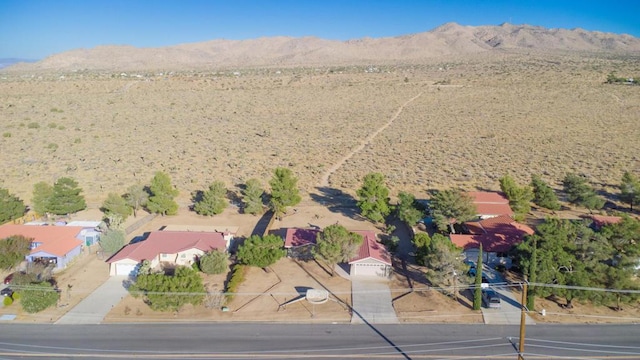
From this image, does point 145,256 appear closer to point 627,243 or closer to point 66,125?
point 627,243

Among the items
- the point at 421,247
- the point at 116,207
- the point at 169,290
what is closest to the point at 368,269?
the point at 421,247

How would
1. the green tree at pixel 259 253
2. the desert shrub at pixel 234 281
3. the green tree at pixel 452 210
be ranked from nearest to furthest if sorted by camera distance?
the desert shrub at pixel 234 281 → the green tree at pixel 259 253 → the green tree at pixel 452 210

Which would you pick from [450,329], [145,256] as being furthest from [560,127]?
[145,256]

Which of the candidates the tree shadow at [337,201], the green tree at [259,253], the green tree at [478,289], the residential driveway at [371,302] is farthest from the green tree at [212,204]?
the green tree at [478,289]

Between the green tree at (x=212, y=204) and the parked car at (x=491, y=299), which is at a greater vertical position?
the green tree at (x=212, y=204)

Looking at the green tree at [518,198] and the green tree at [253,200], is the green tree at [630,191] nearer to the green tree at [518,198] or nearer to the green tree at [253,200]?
the green tree at [518,198]

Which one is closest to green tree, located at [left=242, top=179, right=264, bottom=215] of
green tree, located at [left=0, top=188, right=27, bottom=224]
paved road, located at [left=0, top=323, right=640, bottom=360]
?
paved road, located at [left=0, top=323, right=640, bottom=360]
